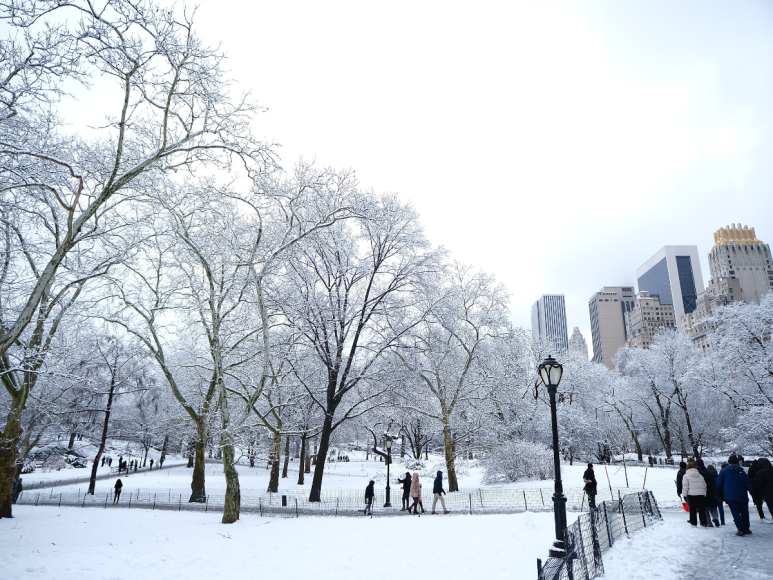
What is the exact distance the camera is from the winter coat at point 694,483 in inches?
446

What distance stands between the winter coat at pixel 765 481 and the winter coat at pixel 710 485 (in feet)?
3.06

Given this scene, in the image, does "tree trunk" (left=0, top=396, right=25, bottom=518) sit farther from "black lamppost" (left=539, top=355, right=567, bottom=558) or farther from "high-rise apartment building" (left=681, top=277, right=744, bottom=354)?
"high-rise apartment building" (left=681, top=277, right=744, bottom=354)

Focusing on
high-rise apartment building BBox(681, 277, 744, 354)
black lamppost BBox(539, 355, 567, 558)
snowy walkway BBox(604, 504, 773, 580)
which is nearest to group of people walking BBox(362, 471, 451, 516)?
snowy walkway BBox(604, 504, 773, 580)

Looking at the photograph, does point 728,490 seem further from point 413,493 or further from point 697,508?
point 413,493

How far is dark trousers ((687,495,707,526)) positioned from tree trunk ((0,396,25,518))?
2244cm

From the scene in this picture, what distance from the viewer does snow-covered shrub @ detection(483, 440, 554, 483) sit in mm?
27344

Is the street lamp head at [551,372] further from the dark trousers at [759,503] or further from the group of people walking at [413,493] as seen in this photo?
the group of people walking at [413,493]

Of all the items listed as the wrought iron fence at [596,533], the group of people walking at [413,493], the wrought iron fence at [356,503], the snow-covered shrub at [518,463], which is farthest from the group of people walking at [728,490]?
the snow-covered shrub at [518,463]

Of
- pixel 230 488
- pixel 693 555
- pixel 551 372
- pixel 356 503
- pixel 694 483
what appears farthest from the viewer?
pixel 356 503

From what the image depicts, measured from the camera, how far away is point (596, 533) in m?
8.12

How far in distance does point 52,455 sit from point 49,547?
155 ft

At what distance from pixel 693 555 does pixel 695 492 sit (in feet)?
11.7

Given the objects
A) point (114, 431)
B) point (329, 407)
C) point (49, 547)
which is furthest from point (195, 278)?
point (114, 431)

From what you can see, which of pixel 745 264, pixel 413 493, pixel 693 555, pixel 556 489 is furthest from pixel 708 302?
pixel 556 489
